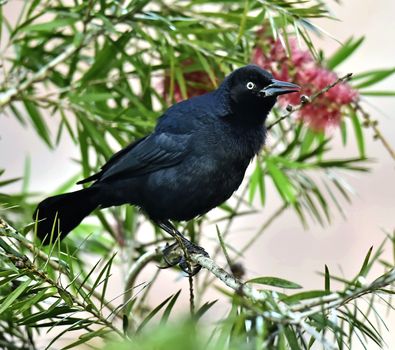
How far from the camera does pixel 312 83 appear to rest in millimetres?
2068

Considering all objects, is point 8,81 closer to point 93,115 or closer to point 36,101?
point 36,101

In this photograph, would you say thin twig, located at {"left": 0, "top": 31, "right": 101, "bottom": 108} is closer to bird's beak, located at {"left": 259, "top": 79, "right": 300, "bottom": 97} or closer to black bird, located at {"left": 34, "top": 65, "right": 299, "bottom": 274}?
black bird, located at {"left": 34, "top": 65, "right": 299, "bottom": 274}

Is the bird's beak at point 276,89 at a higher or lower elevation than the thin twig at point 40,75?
lower

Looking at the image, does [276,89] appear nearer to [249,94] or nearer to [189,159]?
[249,94]

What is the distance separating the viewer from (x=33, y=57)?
232 cm

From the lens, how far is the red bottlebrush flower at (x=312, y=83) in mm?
2053

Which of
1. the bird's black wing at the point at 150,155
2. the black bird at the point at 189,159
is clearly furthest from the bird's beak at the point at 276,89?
the bird's black wing at the point at 150,155

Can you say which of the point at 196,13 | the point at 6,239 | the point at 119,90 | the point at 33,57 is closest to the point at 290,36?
the point at 196,13

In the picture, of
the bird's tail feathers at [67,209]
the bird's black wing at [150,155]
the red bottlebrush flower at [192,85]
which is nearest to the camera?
the bird's tail feathers at [67,209]

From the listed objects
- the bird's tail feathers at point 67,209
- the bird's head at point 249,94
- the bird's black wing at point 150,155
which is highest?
the bird's head at point 249,94

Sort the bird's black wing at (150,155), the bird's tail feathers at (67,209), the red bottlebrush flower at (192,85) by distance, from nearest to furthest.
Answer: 1. the bird's tail feathers at (67,209)
2. the bird's black wing at (150,155)
3. the red bottlebrush flower at (192,85)

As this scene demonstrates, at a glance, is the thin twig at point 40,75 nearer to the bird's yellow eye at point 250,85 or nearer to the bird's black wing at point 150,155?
the bird's black wing at point 150,155

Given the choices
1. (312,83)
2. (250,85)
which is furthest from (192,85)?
(312,83)

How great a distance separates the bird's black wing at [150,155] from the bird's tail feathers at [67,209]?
65 mm
